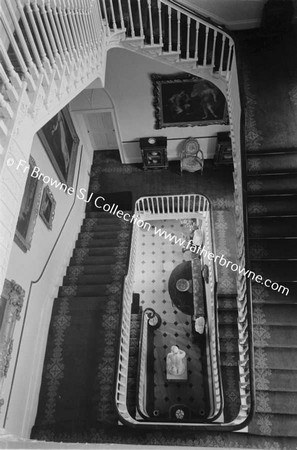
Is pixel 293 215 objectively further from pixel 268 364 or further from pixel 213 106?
pixel 213 106

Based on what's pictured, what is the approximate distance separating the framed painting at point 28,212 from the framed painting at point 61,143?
36.7 inches

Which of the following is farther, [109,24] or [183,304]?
[183,304]

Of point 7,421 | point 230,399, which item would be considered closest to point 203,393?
point 230,399

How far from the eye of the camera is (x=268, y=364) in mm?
4230

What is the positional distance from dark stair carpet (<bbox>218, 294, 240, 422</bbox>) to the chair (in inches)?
153

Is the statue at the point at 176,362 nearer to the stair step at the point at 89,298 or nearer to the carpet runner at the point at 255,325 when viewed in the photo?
the carpet runner at the point at 255,325

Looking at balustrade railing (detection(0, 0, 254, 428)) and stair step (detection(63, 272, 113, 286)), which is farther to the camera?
stair step (detection(63, 272, 113, 286))

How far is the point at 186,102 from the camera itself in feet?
26.4

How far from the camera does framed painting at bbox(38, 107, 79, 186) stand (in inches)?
235

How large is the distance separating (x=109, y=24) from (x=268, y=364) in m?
5.70

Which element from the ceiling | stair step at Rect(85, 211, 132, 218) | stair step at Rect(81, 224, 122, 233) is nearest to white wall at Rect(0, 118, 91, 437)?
stair step at Rect(81, 224, 122, 233)

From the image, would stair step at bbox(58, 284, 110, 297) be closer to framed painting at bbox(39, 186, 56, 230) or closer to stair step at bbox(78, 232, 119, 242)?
framed painting at bbox(39, 186, 56, 230)

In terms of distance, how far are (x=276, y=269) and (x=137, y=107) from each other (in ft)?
17.9

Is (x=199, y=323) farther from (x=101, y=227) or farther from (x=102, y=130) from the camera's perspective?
(x=102, y=130)
